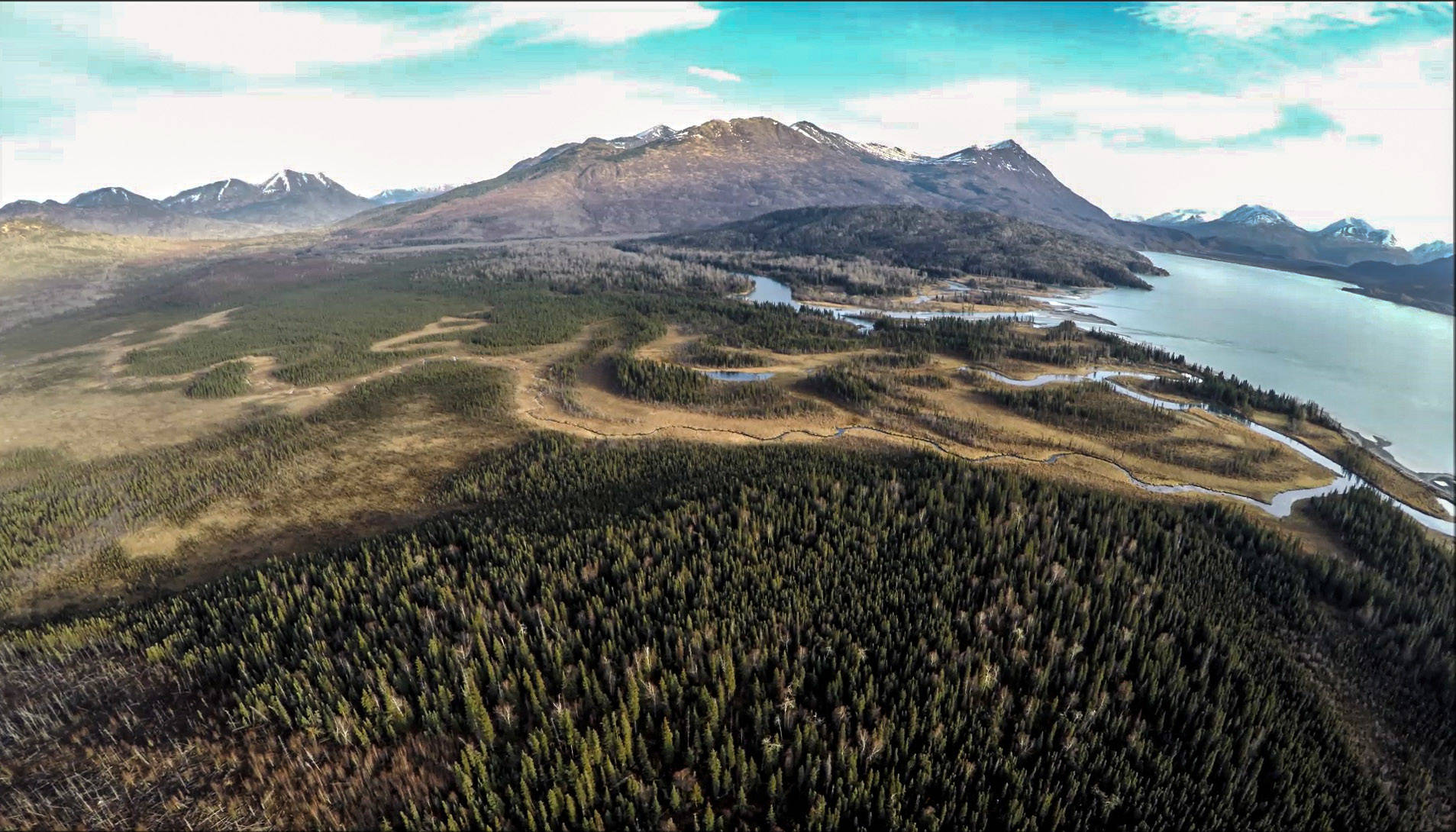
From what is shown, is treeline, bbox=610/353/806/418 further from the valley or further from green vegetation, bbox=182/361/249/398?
green vegetation, bbox=182/361/249/398

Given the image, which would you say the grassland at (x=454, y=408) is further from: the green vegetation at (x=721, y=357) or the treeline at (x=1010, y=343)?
the treeline at (x=1010, y=343)

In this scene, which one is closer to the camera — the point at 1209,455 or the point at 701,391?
the point at 1209,455

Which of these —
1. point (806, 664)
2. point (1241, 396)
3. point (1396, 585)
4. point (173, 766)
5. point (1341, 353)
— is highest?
point (1341, 353)

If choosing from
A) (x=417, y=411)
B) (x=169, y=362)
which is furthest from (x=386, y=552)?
(x=169, y=362)

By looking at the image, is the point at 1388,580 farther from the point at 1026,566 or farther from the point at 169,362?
the point at 169,362

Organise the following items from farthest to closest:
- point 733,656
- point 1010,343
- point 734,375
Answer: point 1010,343
point 734,375
point 733,656

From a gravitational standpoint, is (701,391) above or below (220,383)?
above

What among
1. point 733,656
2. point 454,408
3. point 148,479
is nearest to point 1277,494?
point 733,656

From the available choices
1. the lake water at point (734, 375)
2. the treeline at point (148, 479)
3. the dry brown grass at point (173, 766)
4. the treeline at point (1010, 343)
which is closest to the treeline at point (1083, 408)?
the treeline at point (1010, 343)

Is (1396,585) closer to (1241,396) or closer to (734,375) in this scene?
(1241,396)
